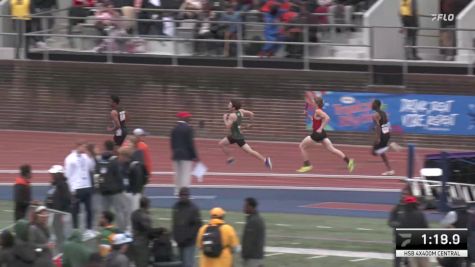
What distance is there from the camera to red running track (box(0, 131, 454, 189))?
2752cm

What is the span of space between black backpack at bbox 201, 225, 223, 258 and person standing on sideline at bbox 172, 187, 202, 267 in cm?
110

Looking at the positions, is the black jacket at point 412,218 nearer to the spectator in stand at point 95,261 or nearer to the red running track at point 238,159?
the spectator in stand at point 95,261

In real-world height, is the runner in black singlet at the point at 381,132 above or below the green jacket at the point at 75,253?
below

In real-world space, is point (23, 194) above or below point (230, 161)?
above

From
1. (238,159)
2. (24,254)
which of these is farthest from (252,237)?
(238,159)

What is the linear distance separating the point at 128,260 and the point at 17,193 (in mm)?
4364

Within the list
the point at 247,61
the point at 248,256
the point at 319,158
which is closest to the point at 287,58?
the point at 247,61

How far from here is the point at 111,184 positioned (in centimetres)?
2070

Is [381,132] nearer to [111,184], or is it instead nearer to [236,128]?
[236,128]

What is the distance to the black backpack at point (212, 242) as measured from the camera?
16578mm

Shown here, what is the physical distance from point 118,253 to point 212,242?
1387mm

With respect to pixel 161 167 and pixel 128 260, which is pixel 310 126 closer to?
pixel 161 167

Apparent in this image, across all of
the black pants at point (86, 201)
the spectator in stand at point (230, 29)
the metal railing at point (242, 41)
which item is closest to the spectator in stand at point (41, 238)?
the black pants at point (86, 201)

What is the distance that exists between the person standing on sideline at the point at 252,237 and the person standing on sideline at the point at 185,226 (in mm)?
907
